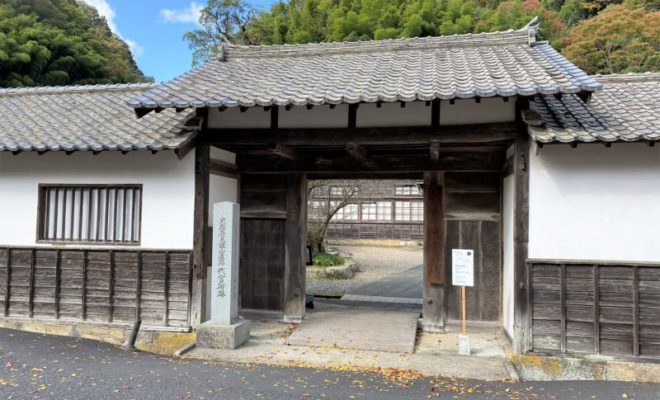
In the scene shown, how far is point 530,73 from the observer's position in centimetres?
664

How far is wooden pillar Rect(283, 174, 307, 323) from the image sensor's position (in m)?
8.51

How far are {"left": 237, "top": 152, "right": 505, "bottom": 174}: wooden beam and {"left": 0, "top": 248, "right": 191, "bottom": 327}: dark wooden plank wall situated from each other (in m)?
2.23

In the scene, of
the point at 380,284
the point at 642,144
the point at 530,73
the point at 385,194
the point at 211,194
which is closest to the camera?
the point at 642,144

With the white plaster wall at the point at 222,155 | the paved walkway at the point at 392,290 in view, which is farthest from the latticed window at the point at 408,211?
the white plaster wall at the point at 222,155

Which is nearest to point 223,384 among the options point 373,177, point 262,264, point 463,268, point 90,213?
point 262,264

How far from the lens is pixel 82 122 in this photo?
8.41 metres

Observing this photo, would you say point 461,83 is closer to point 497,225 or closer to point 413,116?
point 413,116

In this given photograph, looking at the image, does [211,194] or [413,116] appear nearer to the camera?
[413,116]

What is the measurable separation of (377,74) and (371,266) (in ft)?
46.2

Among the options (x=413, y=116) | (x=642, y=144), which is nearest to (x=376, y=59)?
(x=413, y=116)

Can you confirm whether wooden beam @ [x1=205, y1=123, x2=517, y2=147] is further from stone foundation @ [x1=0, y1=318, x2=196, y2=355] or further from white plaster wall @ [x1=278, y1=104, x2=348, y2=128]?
stone foundation @ [x1=0, y1=318, x2=196, y2=355]

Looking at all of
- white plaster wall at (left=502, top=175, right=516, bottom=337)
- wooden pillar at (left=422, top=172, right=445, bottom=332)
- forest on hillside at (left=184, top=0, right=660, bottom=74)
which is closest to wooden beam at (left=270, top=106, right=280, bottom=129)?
wooden pillar at (left=422, top=172, right=445, bottom=332)

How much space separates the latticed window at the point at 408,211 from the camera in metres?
30.1

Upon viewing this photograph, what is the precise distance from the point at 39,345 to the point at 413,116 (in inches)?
262
